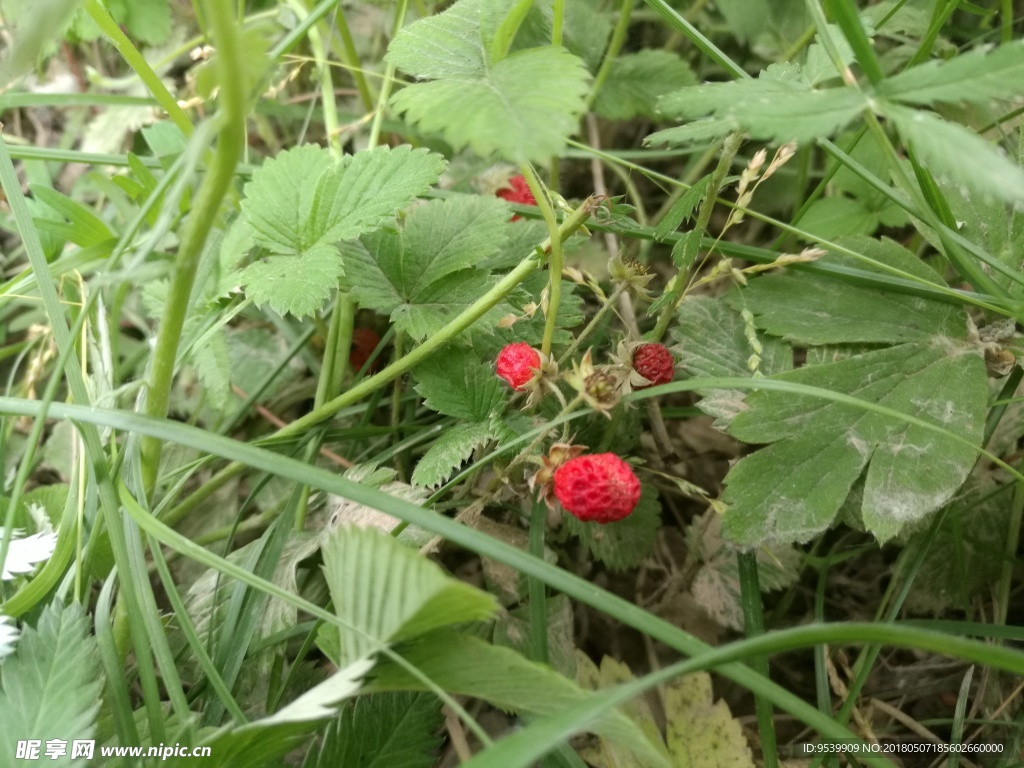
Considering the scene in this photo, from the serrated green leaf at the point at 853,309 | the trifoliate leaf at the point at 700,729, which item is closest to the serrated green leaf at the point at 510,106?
the serrated green leaf at the point at 853,309

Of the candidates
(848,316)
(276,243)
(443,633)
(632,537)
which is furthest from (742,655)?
(276,243)

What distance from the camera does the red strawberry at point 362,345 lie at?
1.08 m

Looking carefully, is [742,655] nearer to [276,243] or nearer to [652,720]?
[652,720]

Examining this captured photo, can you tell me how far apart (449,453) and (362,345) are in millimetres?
341

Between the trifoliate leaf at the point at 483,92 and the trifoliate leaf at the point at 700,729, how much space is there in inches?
30.7

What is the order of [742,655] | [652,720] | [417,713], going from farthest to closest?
[652,720] → [417,713] → [742,655]

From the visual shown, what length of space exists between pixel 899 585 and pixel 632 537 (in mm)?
392

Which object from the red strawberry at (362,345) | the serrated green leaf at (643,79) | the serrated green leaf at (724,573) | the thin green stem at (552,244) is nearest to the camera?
the thin green stem at (552,244)

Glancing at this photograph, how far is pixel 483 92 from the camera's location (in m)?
0.65

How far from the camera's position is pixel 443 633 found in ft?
2.15

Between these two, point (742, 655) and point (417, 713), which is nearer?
point (742, 655)

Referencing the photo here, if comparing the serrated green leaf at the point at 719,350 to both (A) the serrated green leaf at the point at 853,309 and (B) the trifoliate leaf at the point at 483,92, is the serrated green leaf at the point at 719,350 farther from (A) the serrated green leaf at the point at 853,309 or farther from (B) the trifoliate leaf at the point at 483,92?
(B) the trifoliate leaf at the point at 483,92

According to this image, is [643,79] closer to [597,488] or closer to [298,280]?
[298,280]

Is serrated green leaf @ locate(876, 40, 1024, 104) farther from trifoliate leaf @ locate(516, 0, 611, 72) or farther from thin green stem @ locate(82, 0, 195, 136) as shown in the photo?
thin green stem @ locate(82, 0, 195, 136)
